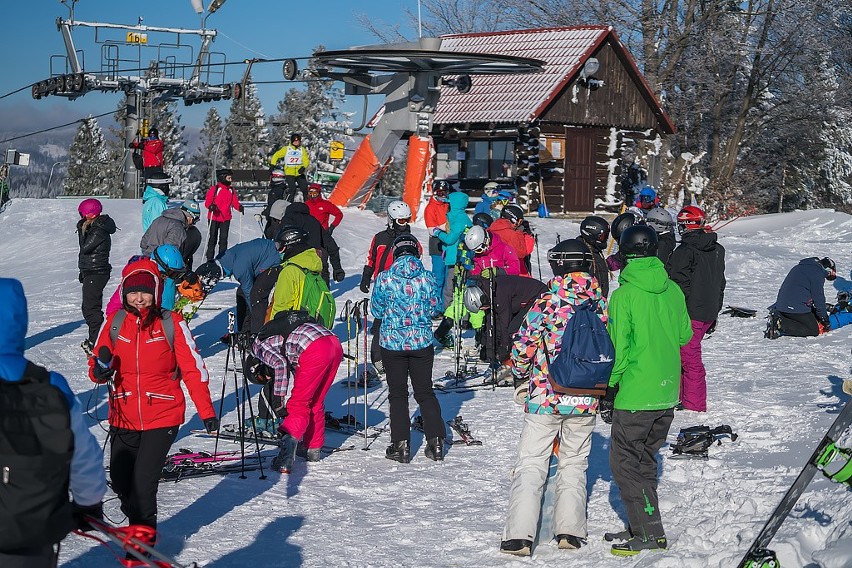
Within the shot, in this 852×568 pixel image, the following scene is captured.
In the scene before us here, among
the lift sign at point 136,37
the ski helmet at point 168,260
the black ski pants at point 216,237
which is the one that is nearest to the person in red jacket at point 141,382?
the ski helmet at point 168,260

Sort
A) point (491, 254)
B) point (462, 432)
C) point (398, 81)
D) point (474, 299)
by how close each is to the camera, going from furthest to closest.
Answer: point (398, 81) → point (491, 254) → point (474, 299) → point (462, 432)

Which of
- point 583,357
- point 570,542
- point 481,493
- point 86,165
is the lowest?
point 481,493

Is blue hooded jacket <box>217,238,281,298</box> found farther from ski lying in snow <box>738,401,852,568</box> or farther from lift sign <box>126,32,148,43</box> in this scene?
lift sign <box>126,32,148,43</box>

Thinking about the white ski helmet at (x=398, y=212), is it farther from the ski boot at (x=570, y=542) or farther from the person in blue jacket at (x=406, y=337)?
the ski boot at (x=570, y=542)

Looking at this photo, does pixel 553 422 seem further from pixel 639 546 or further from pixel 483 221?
pixel 483 221

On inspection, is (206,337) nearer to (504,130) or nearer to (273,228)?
(273,228)

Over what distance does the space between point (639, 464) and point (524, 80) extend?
27.4 m

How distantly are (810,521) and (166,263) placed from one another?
251 inches

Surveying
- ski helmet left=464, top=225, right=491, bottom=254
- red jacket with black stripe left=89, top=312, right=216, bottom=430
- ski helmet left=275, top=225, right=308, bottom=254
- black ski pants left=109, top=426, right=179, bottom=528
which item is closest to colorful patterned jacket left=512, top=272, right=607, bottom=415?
red jacket with black stripe left=89, top=312, right=216, bottom=430

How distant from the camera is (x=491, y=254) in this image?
37.9 feet

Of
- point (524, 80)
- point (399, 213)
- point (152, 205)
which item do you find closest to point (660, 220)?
point (399, 213)

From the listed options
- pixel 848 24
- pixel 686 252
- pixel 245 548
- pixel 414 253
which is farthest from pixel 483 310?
pixel 848 24

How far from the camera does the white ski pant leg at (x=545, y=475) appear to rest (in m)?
5.98

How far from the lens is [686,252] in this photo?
392 inches
